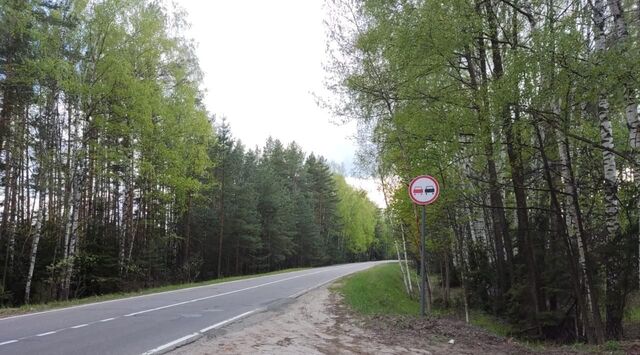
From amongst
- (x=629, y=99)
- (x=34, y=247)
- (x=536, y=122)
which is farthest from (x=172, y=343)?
(x=34, y=247)

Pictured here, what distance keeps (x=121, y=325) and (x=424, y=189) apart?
22.0ft

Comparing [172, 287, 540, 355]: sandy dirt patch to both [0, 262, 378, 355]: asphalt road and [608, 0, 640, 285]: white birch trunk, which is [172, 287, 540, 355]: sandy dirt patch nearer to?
[0, 262, 378, 355]: asphalt road

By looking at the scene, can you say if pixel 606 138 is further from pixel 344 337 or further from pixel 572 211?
pixel 344 337

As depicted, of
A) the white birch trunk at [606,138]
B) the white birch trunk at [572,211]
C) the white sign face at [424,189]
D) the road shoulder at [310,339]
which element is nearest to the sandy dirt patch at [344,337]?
the road shoulder at [310,339]

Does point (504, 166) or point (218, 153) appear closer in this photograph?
point (504, 166)

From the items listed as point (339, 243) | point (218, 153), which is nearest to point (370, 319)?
point (218, 153)

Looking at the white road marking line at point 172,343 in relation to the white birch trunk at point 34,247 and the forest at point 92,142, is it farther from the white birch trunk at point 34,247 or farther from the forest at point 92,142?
the white birch trunk at point 34,247

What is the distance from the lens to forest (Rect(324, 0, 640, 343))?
7.08 metres

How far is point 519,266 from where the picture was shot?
12508mm

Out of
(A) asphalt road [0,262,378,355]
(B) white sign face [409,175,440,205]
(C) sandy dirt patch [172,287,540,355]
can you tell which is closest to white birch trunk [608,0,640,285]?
(B) white sign face [409,175,440,205]

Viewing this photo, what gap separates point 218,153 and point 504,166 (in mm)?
31884

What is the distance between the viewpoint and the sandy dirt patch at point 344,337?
7004 mm

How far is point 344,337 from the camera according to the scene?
821 centimetres

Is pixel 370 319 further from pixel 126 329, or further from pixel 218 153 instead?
pixel 218 153
